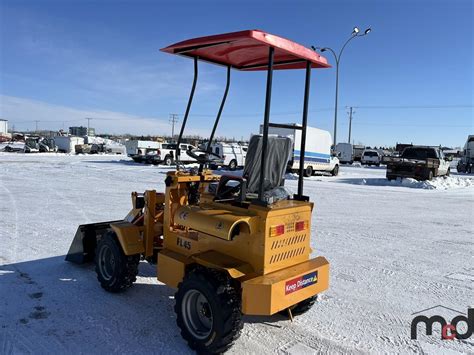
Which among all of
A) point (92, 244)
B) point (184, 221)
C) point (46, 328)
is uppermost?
point (184, 221)

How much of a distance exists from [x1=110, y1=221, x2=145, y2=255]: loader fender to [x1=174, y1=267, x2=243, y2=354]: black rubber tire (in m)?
1.23

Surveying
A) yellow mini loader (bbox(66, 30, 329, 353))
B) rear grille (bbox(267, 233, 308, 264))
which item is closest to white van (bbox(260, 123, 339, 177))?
yellow mini loader (bbox(66, 30, 329, 353))

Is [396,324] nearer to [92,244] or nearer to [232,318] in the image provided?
[232,318]

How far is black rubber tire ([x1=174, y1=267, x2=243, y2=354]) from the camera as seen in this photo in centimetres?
310

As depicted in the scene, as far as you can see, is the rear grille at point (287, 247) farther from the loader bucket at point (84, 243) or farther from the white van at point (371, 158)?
the white van at point (371, 158)

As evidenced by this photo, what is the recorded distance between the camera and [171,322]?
3826mm

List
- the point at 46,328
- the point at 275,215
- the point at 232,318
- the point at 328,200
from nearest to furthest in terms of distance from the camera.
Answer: the point at 232,318
the point at 275,215
the point at 46,328
the point at 328,200

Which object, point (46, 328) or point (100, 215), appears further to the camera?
point (100, 215)

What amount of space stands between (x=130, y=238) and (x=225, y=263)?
1.50 metres

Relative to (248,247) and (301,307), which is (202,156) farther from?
(301,307)

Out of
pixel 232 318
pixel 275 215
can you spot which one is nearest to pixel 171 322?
pixel 232 318

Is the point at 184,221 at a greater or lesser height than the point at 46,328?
Result: greater

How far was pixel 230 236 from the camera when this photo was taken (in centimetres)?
316

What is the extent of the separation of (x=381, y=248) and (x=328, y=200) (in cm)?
575
